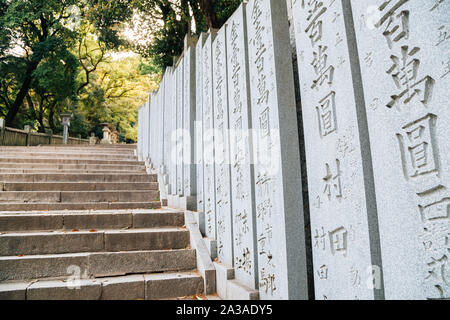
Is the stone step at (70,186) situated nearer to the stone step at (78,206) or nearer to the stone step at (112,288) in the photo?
the stone step at (78,206)

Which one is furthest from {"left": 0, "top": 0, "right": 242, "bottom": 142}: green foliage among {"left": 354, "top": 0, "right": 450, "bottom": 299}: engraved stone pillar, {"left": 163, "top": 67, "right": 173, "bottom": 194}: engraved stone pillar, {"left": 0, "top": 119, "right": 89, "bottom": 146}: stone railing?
{"left": 354, "top": 0, "right": 450, "bottom": 299}: engraved stone pillar

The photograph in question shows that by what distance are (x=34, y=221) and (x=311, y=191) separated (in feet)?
11.7

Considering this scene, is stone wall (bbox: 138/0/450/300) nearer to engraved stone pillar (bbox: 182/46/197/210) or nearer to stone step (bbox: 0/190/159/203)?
engraved stone pillar (bbox: 182/46/197/210)

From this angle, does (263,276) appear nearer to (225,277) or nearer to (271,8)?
(225,277)

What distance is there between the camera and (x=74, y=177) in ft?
19.7

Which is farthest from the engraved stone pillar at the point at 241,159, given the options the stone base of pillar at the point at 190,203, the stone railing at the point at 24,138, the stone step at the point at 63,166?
the stone railing at the point at 24,138

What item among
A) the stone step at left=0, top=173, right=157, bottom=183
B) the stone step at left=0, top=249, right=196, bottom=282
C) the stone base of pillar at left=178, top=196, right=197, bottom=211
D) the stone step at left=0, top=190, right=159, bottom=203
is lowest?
the stone step at left=0, top=249, right=196, bottom=282

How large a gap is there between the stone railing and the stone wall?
13.4 m

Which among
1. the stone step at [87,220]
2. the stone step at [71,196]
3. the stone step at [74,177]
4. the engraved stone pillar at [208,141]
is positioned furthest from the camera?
the stone step at [74,177]

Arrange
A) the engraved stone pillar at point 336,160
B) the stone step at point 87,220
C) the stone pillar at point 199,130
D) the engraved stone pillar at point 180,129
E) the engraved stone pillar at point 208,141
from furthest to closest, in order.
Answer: the engraved stone pillar at point 180,129
the stone pillar at point 199,130
the stone step at point 87,220
the engraved stone pillar at point 208,141
the engraved stone pillar at point 336,160

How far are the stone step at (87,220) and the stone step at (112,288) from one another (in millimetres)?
919

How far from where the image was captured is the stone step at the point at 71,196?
4.94m

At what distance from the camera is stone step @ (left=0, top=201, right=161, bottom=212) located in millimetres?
4543
